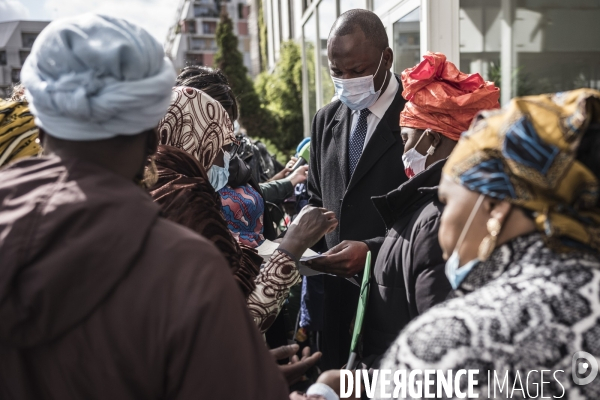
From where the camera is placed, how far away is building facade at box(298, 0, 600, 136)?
12.3 ft

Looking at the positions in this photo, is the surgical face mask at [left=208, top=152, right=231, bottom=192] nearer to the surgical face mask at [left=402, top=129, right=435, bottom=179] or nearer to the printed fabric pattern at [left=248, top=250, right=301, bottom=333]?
the printed fabric pattern at [left=248, top=250, right=301, bottom=333]

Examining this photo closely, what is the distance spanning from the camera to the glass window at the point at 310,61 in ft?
39.5

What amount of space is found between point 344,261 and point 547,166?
160 cm

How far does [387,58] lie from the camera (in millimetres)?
3562

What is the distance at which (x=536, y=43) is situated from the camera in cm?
399

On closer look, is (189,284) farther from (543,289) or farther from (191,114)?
(191,114)

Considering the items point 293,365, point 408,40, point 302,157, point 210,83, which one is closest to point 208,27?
point 302,157

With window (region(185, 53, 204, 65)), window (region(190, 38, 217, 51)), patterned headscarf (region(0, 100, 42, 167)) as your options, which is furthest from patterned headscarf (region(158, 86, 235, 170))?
window (region(190, 38, 217, 51))

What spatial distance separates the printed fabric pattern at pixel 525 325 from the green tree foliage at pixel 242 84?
14530 mm

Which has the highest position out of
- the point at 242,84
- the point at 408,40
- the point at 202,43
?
the point at 202,43

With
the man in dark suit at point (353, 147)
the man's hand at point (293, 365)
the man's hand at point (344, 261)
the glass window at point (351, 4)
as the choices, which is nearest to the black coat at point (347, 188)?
the man in dark suit at point (353, 147)

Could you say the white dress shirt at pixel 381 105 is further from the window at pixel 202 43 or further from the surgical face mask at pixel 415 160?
the window at pixel 202 43

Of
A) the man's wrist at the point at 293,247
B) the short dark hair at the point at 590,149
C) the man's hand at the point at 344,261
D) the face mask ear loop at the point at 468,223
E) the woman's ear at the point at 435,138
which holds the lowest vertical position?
the man's hand at the point at 344,261

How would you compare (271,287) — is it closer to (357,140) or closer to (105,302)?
(105,302)
